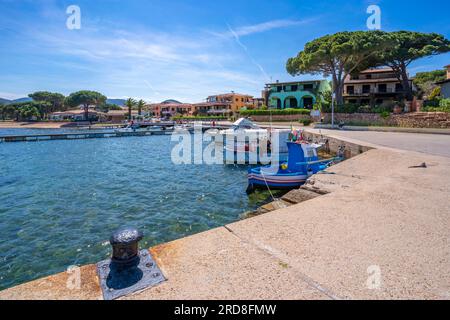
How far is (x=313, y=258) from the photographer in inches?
151

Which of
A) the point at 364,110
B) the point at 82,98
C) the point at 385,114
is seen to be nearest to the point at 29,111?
the point at 82,98

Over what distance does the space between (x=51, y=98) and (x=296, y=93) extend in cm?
11155

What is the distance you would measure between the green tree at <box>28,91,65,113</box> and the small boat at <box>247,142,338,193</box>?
129 m

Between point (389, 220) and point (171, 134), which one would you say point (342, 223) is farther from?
point (171, 134)

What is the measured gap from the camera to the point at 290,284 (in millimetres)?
3201

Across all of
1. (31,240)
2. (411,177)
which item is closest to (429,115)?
(411,177)

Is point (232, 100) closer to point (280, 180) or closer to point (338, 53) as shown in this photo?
point (338, 53)

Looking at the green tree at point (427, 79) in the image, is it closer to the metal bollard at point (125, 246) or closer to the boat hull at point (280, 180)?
the boat hull at point (280, 180)

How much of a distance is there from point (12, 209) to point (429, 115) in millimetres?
39608

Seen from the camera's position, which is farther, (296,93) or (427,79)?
(296,93)

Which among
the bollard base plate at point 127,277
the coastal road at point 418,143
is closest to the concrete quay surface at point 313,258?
the bollard base plate at point 127,277

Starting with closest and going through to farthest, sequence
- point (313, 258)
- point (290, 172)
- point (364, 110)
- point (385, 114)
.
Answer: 1. point (313, 258)
2. point (290, 172)
3. point (385, 114)
4. point (364, 110)

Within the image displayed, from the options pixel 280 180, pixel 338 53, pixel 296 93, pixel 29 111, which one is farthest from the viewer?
pixel 29 111

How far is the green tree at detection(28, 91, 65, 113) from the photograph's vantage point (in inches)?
4471
